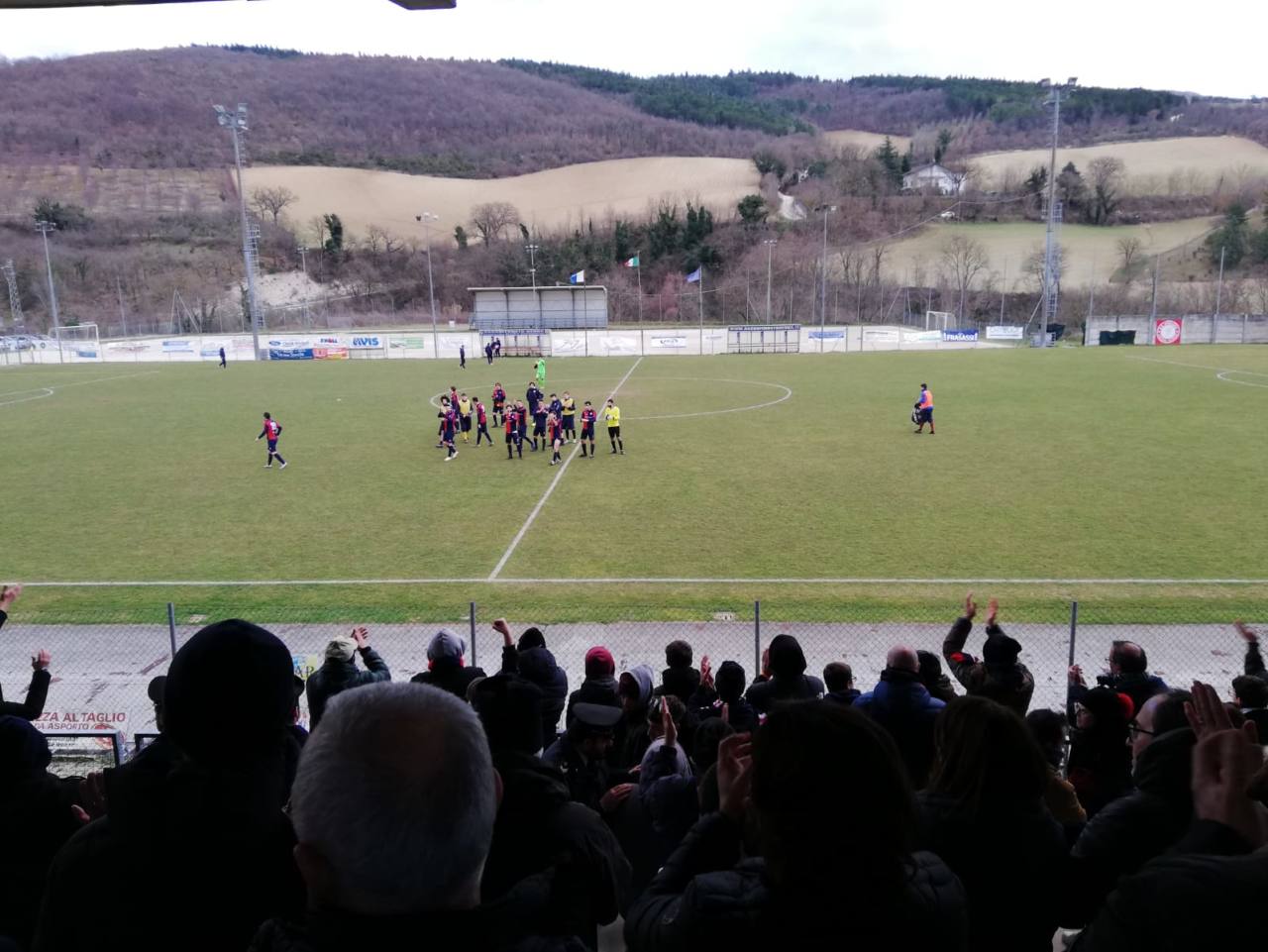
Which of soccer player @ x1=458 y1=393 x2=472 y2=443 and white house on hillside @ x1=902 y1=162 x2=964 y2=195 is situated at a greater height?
white house on hillside @ x1=902 y1=162 x2=964 y2=195

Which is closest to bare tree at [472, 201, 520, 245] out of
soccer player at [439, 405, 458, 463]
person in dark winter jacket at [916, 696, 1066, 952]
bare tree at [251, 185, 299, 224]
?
bare tree at [251, 185, 299, 224]

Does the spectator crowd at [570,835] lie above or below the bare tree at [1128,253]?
below

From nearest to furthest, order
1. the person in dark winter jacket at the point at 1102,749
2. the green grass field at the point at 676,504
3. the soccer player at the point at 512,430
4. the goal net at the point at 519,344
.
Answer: the person in dark winter jacket at the point at 1102,749 < the green grass field at the point at 676,504 < the soccer player at the point at 512,430 < the goal net at the point at 519,344

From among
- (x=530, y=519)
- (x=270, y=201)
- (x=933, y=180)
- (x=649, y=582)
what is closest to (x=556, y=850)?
(x=649, y=582)

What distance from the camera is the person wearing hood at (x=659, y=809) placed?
3.55m

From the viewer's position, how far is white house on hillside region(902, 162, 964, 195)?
4783 inches

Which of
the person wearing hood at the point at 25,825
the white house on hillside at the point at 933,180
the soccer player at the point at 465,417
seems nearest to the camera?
the person wearing hood at the point at 25,825

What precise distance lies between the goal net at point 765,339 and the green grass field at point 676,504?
89.4 feet

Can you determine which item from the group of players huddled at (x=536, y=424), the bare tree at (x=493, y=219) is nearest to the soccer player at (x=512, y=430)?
the group of players huddled at (x=536, y=424)

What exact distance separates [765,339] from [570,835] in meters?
62.6

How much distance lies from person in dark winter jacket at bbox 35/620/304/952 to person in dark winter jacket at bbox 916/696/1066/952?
1927 millimetres

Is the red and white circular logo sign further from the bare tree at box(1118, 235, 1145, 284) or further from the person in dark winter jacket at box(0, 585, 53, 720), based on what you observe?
the person in dark winter jacket at box(0, 585, 53, 720)

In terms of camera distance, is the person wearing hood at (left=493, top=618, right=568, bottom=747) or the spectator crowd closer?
the spectator crowd

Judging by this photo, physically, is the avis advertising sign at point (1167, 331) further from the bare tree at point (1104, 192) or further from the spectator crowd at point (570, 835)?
the spectator crowd at point (570, 835)
